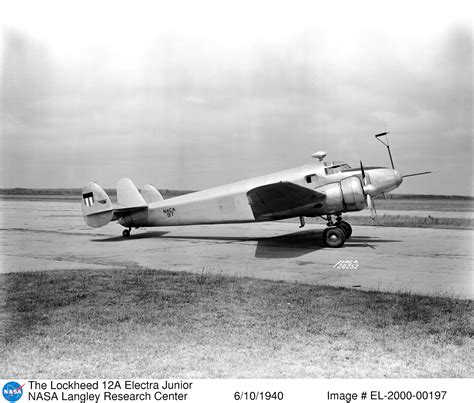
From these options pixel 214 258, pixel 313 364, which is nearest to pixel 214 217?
pixel 214 258

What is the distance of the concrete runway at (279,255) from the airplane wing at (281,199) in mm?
1064

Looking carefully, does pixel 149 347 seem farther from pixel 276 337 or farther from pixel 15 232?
pixel 15 232

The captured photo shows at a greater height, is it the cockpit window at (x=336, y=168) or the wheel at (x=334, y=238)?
the cockpit window at (x=336, y=168)

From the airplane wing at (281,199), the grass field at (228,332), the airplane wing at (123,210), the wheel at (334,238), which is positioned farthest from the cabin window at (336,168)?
the grass field at (228,332)

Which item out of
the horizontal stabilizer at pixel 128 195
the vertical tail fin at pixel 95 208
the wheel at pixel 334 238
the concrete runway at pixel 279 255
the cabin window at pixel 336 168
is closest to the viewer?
the concrete runway at pixel 279 255

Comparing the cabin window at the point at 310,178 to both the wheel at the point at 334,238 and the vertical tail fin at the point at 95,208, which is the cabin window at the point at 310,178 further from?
the vertical tail fin at the point at 95,208

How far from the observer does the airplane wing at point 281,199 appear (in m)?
12.1

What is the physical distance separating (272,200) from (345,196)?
2.10 metres

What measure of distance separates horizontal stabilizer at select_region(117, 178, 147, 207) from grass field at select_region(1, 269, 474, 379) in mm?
8555

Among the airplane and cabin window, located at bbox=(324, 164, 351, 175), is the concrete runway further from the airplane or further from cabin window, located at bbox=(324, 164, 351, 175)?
cabin window, located at bbox=(324, 164, 351, 175)

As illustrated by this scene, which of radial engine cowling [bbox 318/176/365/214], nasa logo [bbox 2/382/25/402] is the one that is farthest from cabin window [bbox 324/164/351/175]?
nasa logo [bbox 2/382/25/402]

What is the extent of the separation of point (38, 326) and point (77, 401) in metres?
1.72

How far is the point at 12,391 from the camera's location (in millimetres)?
3832

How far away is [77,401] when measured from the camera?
3.81 meters
